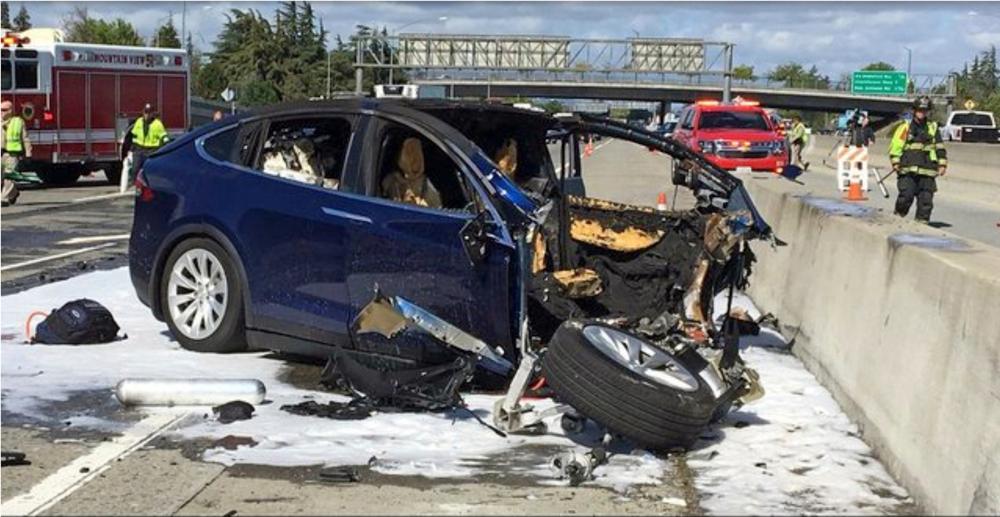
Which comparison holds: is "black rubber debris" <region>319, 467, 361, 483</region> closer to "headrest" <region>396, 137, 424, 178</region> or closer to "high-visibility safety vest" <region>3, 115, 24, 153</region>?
"headrest" <region>396, 137, 424, 178</region>

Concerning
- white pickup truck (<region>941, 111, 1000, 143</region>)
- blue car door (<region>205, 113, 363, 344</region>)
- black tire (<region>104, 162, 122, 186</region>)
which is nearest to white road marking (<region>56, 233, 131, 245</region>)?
blue car door (<region>205, 113, 363, 344</region>)

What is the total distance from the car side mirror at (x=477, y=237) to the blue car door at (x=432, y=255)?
0.04ft

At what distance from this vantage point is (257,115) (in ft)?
26.3

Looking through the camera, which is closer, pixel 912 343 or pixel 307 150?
pixel 912 343

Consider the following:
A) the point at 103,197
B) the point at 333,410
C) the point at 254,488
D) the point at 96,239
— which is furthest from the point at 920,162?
the point at 103,197

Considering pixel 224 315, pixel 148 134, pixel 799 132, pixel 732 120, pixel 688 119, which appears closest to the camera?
pixel 224 315

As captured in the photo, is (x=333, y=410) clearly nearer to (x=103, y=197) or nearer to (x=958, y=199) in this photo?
(x=103, y=197)

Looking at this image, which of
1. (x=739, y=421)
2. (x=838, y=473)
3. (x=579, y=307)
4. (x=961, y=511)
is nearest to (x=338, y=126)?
(x=579, y=307)

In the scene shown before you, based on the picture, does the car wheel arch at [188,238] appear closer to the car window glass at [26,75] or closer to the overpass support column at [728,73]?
the car window glass at [26,75]

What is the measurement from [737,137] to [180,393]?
22305mm

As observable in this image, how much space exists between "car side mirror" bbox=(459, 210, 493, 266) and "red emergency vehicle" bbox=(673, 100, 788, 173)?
20.5 m

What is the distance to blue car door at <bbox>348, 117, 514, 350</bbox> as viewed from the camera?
672cm

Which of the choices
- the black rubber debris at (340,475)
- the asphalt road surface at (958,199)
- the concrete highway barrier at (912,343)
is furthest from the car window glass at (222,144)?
the asphalt road surface at (958,199)

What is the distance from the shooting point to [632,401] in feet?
18.5
